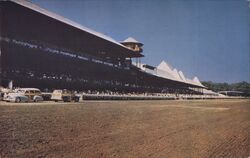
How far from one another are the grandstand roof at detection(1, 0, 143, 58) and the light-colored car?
351cm

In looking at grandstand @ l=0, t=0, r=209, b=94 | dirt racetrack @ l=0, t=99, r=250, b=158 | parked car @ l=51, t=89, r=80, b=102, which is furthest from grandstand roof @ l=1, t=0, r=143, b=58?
dirt racetrack @ l=0, t=99, r=250, b=158

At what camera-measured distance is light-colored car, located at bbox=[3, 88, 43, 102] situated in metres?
17.2

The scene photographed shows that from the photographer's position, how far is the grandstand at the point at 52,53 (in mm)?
19516

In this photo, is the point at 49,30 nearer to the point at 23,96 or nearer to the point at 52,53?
the point at 52,53

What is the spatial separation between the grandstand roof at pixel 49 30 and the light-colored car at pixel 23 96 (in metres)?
3.51

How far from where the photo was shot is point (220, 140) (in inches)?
387

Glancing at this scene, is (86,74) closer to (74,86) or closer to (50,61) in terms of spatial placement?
(74,86)

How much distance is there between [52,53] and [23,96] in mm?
9182

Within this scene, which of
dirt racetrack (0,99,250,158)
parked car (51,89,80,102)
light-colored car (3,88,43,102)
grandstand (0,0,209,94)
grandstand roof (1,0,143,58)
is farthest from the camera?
parked car (51,89,80,102)

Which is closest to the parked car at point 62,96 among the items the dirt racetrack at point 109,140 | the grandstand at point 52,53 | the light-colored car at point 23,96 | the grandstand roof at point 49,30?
the grandstand at point 52,53

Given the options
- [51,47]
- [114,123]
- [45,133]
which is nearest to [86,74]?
[51,47]

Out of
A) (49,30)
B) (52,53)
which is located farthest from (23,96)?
(49,30)

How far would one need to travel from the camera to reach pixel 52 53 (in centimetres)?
2664

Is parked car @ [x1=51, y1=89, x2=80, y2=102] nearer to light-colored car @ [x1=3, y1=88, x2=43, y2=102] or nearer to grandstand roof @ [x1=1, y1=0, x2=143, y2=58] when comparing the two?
light-colored car @ [x1=3, y1=88, x2=43, y2=102]
